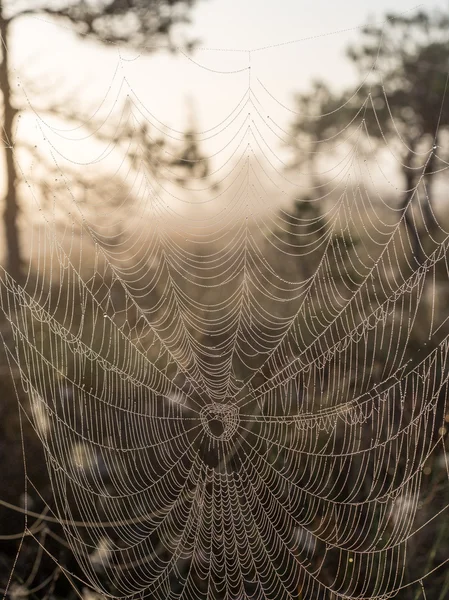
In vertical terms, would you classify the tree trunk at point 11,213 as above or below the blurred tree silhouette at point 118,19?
below

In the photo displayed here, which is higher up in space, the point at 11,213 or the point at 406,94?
the point at 406,94

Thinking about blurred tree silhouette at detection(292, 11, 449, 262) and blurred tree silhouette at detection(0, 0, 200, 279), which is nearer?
blurred tree silhouette at detection(0, 0, 200, 279)

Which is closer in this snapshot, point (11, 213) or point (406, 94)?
point (11, 213)

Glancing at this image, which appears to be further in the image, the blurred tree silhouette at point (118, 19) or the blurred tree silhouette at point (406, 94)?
the blurred tree silhouette at point (406, 94)

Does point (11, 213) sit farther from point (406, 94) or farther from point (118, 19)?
point (406, 94)

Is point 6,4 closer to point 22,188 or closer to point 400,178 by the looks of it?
point 22,188

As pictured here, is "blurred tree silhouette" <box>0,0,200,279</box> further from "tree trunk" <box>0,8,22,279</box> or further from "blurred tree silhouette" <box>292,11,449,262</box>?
"blurred tree silhouette" <box>292,11,449,262</box>

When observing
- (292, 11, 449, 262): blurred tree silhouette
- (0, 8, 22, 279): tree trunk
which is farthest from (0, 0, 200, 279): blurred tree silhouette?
(292, 11, 449, 262): blurred tree silhouette

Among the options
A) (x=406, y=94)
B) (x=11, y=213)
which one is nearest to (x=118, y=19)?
(x=11, y=213)

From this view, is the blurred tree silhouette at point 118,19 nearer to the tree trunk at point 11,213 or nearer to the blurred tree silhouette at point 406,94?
the tree trunk at point 11,213

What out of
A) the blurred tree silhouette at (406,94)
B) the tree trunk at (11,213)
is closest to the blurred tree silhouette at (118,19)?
the tree trunk at (11,213)

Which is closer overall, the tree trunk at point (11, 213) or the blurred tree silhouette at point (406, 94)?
the tree trunk at point (11, 213)
